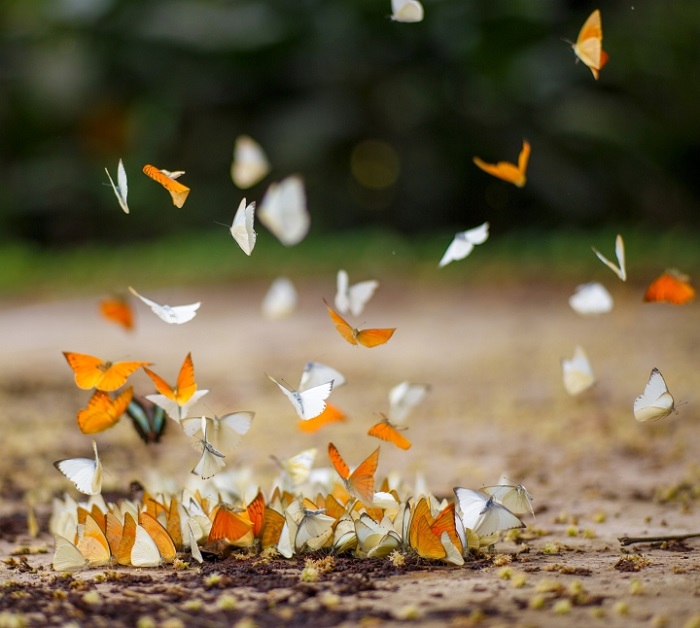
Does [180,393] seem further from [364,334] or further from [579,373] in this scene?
[579,373]

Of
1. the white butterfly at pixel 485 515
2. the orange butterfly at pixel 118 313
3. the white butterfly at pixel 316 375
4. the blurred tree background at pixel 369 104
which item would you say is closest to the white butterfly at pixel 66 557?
the white butterfly at pixel 316 375

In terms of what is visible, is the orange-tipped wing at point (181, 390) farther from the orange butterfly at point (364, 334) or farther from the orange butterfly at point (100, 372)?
the orange butterfly at point (364, 334)

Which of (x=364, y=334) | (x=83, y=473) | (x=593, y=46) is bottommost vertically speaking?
(x=83, y=473)

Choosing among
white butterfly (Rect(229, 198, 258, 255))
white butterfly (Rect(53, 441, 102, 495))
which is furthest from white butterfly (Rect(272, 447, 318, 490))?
white butterfly (Rect(229, 198, 258, 255))

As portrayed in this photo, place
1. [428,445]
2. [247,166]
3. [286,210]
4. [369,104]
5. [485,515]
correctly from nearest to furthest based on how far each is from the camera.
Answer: [485,515] → [286,210] → [247,166] → [428,445] → [369,104]

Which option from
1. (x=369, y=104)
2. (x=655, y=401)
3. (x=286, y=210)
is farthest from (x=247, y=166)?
(x=369, y=104)

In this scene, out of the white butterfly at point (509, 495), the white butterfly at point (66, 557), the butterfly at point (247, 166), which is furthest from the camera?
the butterfly at point (247, 166)

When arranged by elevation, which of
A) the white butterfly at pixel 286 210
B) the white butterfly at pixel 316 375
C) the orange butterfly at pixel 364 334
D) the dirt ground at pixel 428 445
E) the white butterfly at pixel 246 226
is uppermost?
the white butterfly at pixel 286 210
